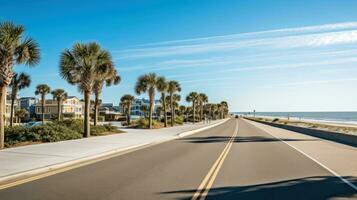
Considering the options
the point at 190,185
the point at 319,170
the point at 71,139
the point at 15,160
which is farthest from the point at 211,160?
the point at 71,139

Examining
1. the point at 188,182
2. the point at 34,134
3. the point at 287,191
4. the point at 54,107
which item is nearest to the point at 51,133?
the point at 34,134

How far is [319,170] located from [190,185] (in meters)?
5.33

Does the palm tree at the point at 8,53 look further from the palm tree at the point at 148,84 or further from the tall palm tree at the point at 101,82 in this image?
the palm tree at the point at 148,84

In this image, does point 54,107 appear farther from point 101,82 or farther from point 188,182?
point 188,182

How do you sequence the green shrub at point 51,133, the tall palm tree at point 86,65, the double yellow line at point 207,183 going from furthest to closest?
the tall palm tree at point 86,65 < the green shrub at point 51,133 < the double yellow line at point 207,183

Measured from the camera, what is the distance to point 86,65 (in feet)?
99.2

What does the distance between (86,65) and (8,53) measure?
388 inches

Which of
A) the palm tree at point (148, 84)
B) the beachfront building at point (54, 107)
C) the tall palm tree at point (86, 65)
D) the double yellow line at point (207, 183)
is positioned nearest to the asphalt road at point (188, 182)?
the double yellow line at point (207, 183)

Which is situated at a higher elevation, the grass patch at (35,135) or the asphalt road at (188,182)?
the grass patch at (35,135)

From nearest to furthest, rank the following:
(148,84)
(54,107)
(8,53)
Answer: (8,53)
(148,84)
(54,107)

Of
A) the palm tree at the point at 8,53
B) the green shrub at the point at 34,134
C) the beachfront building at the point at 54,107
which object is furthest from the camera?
the beachfront building at the point at 54,107

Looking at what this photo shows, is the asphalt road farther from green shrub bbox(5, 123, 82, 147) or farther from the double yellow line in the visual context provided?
green shrub bbox(5, 123, 82, 147)

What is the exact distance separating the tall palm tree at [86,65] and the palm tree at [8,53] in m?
8.54

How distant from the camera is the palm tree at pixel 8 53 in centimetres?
2017
